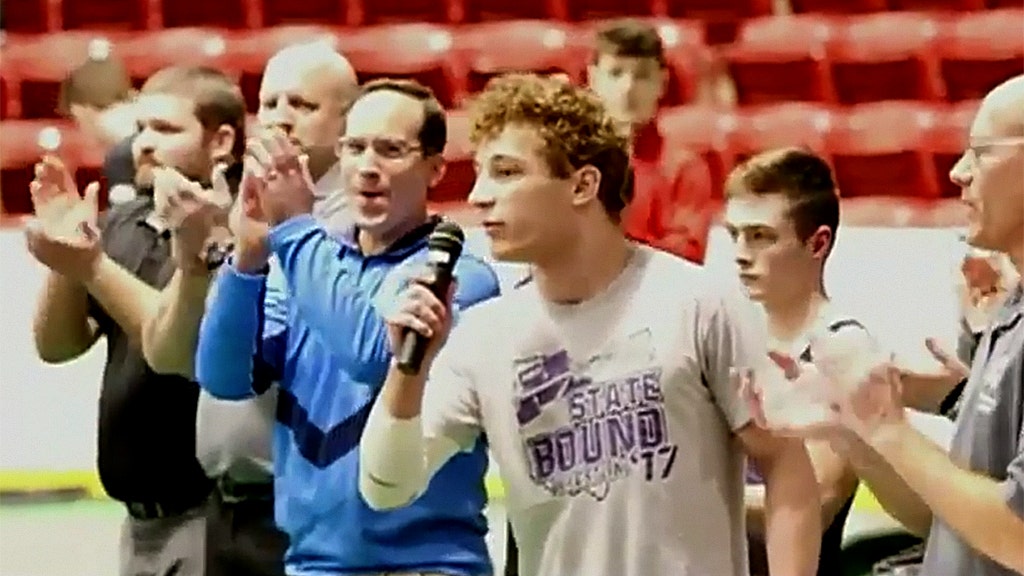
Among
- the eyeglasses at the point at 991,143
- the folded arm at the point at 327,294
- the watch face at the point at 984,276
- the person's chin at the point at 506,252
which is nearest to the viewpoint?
the eyeglasses at the point at 991,143

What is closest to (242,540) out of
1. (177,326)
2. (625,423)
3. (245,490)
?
(245,490)

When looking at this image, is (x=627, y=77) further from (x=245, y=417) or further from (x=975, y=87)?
(x=245, y=417)

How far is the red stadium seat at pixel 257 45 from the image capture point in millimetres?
3672

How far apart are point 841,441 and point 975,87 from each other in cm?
184

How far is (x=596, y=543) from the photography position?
6.55ft

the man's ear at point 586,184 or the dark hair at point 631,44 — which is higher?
the dark hair at point 631,44

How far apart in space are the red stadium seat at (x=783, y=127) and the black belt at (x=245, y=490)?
1.21m

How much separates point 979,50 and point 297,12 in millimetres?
1408

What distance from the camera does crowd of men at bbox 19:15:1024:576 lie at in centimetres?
185

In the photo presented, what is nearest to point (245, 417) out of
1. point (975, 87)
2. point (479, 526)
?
point (479, 526)

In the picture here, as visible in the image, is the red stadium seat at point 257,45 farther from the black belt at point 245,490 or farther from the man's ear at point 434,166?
the man's ear at point 434,166

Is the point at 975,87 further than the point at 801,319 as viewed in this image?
Yes

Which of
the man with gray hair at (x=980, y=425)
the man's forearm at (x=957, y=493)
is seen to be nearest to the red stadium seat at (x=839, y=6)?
the man with gray hair at (x=980, y=425)

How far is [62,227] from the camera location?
8.87 feet
